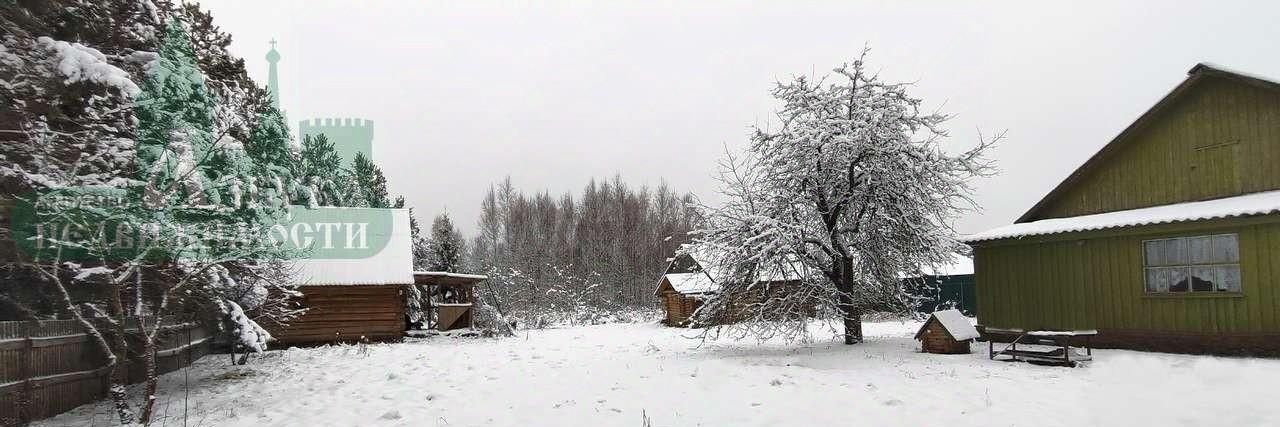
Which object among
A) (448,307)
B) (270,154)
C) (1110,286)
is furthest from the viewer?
(448,307)

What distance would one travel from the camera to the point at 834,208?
1478cm

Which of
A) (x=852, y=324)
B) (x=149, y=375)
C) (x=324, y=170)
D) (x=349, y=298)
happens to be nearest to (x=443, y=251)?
(x=324, y=170)

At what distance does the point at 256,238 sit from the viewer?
10.9 meters

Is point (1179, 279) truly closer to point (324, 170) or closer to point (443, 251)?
point (443, 251)

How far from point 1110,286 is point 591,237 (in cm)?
4200

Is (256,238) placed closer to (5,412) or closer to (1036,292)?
(5,412)

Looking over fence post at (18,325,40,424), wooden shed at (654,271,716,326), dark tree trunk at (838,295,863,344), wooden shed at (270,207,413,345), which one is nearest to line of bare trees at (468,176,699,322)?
wooden shed at (654,271,716,326)

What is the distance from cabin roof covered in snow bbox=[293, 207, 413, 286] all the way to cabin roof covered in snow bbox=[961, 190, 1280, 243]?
16.5 meters

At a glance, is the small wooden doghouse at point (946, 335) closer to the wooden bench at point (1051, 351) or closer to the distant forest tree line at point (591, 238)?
the wooden bench at point (1051, 351)

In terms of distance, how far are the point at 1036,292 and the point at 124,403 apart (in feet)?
53.7

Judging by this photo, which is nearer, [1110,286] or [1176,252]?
[1176,252]

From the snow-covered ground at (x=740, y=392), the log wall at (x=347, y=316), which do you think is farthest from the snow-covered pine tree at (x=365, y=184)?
the snow-covered ground at (x=740, y=392)

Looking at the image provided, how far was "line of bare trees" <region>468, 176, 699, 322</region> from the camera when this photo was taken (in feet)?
157

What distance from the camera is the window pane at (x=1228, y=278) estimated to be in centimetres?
1173
